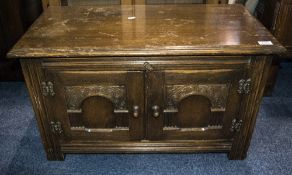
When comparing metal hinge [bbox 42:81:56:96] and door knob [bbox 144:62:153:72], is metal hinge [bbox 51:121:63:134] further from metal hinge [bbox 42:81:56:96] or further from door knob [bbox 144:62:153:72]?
door knob [bbox 144:62:153:72]

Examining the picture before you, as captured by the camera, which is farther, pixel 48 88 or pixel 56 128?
pixel 56 128

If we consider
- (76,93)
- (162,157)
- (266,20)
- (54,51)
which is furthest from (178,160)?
(266,20)

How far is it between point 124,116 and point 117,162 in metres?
0.31

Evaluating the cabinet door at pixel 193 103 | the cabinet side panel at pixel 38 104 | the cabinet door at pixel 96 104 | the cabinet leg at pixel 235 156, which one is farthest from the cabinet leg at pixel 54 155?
the cabinet leg at pixel 235 156

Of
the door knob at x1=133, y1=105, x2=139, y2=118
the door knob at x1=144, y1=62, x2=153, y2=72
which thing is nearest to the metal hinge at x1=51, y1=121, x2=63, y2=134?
the door knob at x1=133, y1=105, x2=139, y2=118

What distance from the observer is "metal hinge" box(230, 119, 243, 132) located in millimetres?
1354

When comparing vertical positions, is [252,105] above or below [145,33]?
below

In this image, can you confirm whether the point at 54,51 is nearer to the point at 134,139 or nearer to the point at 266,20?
the point at 134,139

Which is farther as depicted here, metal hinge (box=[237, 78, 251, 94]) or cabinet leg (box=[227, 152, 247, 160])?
cabinet leg (box=[227, 152, 247, 160])

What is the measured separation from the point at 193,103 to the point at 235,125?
0.80 ft

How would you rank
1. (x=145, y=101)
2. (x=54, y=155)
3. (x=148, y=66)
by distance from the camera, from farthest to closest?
(x=54, y=155) → (x=145, y=101) → (x=148, y=66)

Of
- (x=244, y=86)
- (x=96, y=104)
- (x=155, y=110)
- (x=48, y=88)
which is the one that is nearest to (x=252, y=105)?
(x=244, y=86)

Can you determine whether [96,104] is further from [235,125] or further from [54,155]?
[235,125]

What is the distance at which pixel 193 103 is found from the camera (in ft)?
4.28
